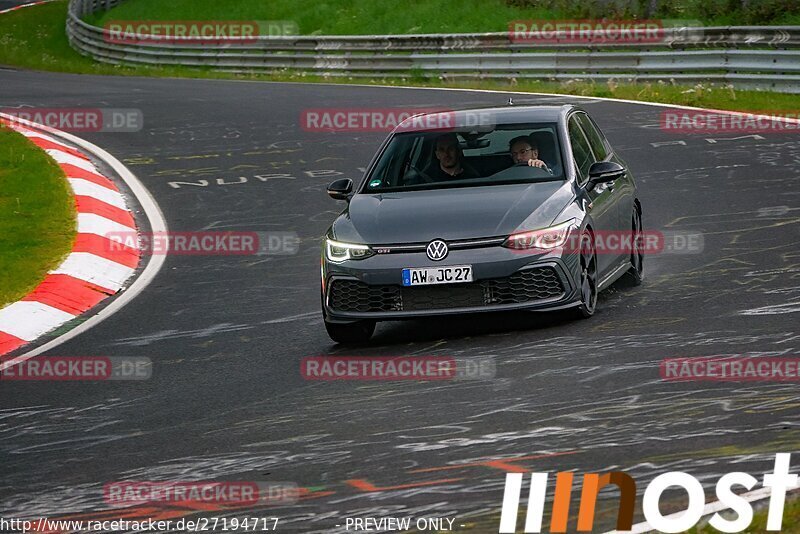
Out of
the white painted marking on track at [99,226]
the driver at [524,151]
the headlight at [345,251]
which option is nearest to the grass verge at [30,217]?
the white painted marking on track at [99,226]

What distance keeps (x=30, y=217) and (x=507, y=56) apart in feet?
56.4

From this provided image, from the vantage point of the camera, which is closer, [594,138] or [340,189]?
[340,189]

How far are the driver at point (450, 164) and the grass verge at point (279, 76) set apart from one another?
514 inches

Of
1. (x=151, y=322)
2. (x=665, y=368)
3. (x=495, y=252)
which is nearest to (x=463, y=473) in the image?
(x=665, y=368)

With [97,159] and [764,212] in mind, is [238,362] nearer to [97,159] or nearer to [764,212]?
[764,212]

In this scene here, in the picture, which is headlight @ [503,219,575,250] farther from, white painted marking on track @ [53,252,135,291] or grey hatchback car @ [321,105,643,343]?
white painted marking on track @ [53,252,135,291]

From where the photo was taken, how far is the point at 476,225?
9.81 m

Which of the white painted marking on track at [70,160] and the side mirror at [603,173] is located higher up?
the white painted marking on track at [70,160]

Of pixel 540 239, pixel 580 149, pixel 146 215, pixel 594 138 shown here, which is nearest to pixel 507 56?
pixel 146 215

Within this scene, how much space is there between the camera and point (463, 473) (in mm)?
6602

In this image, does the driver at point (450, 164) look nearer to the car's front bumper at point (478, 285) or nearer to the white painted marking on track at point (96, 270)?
the car's front bumper at point (478, 285)

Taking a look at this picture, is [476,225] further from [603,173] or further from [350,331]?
[603,173]

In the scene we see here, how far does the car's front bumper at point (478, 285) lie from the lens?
9.69 m

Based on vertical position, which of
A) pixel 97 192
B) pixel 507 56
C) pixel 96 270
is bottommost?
pixel 96 270
